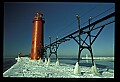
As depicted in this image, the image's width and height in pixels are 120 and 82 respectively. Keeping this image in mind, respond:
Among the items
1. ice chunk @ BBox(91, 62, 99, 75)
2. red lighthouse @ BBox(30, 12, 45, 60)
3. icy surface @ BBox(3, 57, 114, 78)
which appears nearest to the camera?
icy surface @ BBox(3, 57, 114, 78)

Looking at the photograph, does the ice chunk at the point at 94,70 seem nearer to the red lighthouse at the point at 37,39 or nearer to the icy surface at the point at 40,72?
the icy surface at the point at 40,72

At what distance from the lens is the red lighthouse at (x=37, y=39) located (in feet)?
13.2

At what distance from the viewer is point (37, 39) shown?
13.5 feet

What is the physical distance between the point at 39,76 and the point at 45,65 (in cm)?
80

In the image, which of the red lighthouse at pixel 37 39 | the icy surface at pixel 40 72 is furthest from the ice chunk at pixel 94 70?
the red lighthouse at pixel 37 39

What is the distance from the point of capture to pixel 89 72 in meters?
3.72

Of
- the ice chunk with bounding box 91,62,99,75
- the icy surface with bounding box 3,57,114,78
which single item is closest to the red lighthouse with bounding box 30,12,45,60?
the icy surface with bounding box 3,57,114,78

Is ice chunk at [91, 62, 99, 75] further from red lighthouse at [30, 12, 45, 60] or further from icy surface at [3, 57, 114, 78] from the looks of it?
red lighthouse at [30, 12, 45, 60]

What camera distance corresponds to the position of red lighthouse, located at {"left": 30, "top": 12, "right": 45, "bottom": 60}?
4023 millimetres

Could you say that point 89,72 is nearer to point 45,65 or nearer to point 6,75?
point 45,65

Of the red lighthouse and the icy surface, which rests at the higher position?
the red lighthouse

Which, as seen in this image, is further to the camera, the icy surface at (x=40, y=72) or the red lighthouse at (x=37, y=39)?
the red lighthouse at (x=37, y=39)

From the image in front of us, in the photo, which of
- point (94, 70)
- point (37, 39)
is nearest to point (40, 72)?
point (37, 39)
